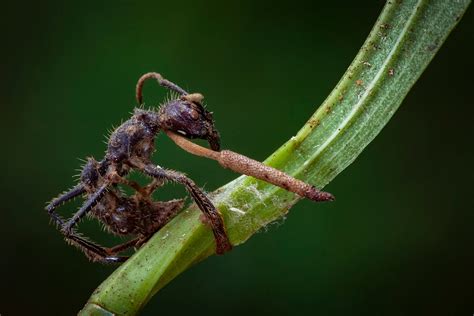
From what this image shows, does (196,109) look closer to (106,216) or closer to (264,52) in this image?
(106,216)

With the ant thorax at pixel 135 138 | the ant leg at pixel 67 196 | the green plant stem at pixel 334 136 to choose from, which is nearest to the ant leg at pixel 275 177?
the green plant stem at pixel 334 136

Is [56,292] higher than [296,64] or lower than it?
lower

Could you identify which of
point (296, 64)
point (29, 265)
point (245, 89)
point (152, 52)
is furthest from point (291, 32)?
point (29, 265)

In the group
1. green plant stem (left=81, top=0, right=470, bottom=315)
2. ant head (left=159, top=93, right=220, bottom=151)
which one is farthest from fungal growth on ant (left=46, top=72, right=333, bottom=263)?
green plant stem (left=81, top=0, right=470, bottom=315)

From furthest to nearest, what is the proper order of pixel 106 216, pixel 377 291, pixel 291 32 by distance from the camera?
pixel 291 32 < pixel 377 291 < pixel 106 216

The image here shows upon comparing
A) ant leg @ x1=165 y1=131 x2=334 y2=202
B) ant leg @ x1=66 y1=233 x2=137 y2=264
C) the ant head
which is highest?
the ant head

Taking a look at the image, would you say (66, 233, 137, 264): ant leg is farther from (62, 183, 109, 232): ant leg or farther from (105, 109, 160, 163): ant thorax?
(105, 109, 160, 163): ant thorax

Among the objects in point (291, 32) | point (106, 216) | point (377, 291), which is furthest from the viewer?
point (291, 32)

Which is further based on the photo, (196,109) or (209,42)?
(209,42)
